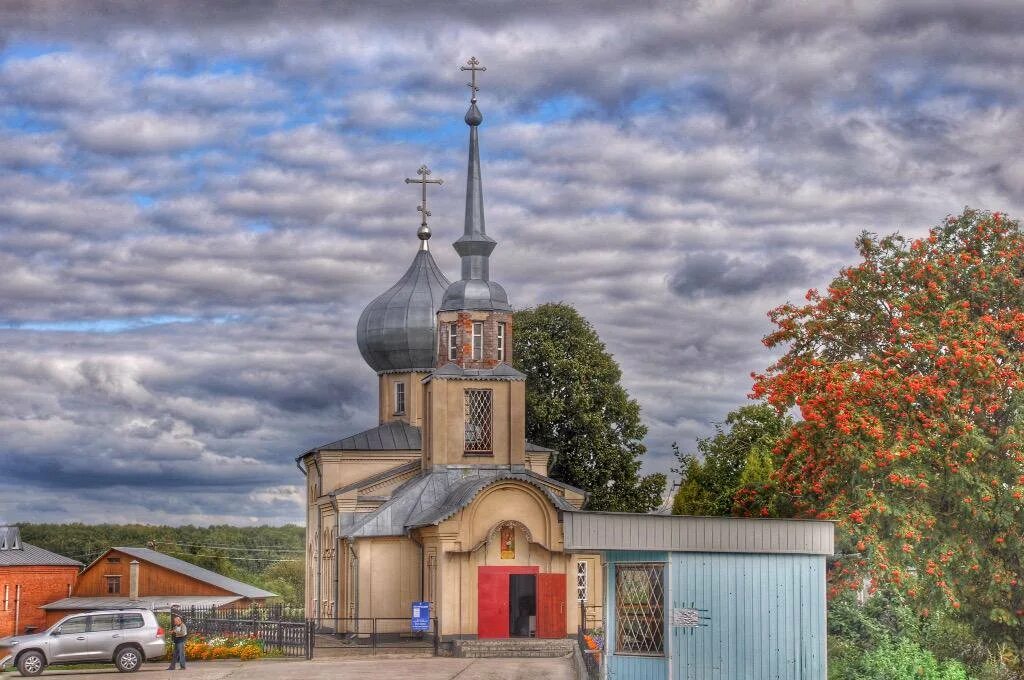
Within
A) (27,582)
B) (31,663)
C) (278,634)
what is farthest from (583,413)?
(27,582)

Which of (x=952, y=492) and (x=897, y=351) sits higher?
(x=897, y=351)

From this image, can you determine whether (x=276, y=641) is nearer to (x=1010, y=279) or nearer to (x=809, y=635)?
(x=809, y=635)

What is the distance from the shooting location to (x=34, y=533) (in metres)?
121

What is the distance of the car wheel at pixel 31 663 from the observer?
31.7 m

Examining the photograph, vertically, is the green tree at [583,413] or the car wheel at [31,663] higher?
the green tree at [583,413]

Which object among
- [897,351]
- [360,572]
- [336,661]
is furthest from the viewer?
[360,572]

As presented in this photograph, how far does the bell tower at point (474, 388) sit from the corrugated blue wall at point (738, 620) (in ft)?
67.5

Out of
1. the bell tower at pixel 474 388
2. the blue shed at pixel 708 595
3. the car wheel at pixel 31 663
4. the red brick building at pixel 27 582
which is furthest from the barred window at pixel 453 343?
the red brick building at pixel 27 582

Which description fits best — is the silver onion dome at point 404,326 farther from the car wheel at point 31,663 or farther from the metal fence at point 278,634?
the car wheel at point 31,663

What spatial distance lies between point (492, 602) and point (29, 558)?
4693 centimetres

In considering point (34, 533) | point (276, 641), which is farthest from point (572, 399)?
point (34, 533)

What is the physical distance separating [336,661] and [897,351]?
15.8 metres

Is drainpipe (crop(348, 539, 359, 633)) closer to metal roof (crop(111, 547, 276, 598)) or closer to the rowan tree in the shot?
the rowan tree

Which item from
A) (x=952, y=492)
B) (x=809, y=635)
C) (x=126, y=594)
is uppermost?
(x=952, y=492)
